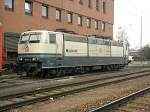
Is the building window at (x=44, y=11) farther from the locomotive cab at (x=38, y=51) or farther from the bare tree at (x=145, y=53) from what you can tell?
the bare tree at (x=145, y=53)

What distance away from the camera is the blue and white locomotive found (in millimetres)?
24125

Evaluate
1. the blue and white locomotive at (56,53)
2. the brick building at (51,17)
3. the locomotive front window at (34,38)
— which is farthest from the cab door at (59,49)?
the brick building at (51,17)

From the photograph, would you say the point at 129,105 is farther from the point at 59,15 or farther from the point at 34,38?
the point at 59,15

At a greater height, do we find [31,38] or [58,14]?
[58,14]

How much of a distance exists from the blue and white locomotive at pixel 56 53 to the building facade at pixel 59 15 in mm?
5987

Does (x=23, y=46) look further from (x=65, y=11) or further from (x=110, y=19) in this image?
(x=110, y=19)

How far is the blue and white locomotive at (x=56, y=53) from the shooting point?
950 inches

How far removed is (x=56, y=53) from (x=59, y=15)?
1566 centimetres

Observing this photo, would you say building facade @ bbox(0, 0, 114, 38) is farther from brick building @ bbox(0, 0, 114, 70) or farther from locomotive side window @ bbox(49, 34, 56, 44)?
locomotive side window @ bbox(49, 34, 56, 44)

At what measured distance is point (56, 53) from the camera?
82.7 ft

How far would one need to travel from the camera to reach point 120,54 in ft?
122

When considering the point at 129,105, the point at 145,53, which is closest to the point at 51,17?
the point at 129,105

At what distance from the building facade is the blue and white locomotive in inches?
236

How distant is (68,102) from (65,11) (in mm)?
28522
